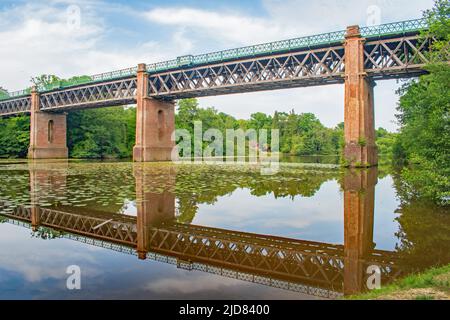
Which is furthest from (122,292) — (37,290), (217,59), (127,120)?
(127,120)

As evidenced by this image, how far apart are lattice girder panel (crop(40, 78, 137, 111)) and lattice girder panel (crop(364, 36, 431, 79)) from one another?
3151 cm

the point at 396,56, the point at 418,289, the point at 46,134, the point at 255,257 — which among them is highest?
the point at 396,56

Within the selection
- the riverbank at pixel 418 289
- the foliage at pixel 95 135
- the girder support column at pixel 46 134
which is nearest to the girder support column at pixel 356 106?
Answer: the riverbank at pixel 418 289

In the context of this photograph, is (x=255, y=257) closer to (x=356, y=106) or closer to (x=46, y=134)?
(x=356, y=106)

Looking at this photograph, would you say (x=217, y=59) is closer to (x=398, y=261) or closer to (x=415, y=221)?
(x=415, y=221)

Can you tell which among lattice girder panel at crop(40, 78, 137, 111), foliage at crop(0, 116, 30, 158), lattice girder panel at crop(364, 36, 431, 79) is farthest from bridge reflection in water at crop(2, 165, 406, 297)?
foliage at crop(0, 116, 30, 158)

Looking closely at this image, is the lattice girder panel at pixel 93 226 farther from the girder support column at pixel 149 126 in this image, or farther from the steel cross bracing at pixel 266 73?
the girder support column at pixel 149 126

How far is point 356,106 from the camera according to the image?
1270 inches

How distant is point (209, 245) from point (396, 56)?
3149 centimetres

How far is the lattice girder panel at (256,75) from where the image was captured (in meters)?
37.0

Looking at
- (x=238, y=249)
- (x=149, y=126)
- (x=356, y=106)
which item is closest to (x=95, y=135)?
(x=149, y=126)

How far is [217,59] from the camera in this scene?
4309 centimetres

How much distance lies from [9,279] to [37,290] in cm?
79

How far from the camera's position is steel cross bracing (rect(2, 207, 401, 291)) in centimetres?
651
